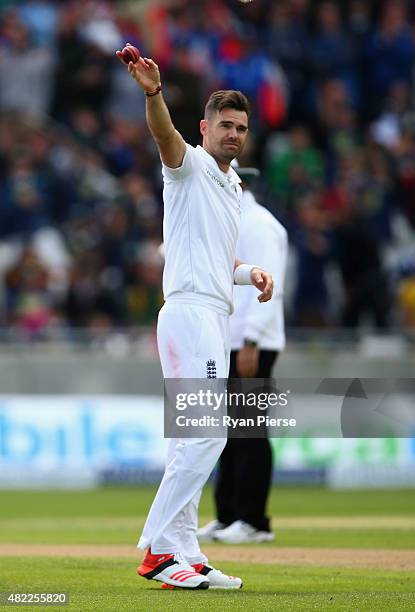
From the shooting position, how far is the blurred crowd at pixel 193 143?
62.4 ft

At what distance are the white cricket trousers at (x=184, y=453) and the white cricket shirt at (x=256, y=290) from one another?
112 inches

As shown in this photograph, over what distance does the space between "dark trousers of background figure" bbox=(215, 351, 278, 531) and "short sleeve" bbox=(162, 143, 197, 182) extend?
3.23 metres

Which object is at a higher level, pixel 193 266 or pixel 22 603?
pixel 193 266

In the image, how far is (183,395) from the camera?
788cm

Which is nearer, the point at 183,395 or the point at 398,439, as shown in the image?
the point at 183,395

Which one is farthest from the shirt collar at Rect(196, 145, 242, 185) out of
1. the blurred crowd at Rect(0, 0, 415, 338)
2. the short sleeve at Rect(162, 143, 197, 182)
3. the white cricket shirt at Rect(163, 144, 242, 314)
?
the blurred crowd at Rect(0, 0, 415, 338)

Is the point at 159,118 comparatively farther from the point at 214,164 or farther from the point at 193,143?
the point at 193,143

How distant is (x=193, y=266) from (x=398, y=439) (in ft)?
36.6

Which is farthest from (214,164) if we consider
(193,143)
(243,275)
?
(193,143)

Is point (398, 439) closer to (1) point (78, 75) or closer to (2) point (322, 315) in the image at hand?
(2) point (322, 315)

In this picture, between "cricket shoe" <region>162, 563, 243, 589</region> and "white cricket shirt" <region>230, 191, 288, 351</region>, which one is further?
"white cricket shirt" <region>230, 191, 288, 351</region>

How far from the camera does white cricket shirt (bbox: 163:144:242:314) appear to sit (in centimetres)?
782

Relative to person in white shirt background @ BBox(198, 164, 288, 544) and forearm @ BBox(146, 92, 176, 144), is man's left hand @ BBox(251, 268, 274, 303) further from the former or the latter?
person in white shirt background @ BBox(198, 164, 288, 544)

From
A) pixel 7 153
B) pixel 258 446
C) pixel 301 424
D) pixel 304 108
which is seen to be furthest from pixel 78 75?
pixel 258 446
